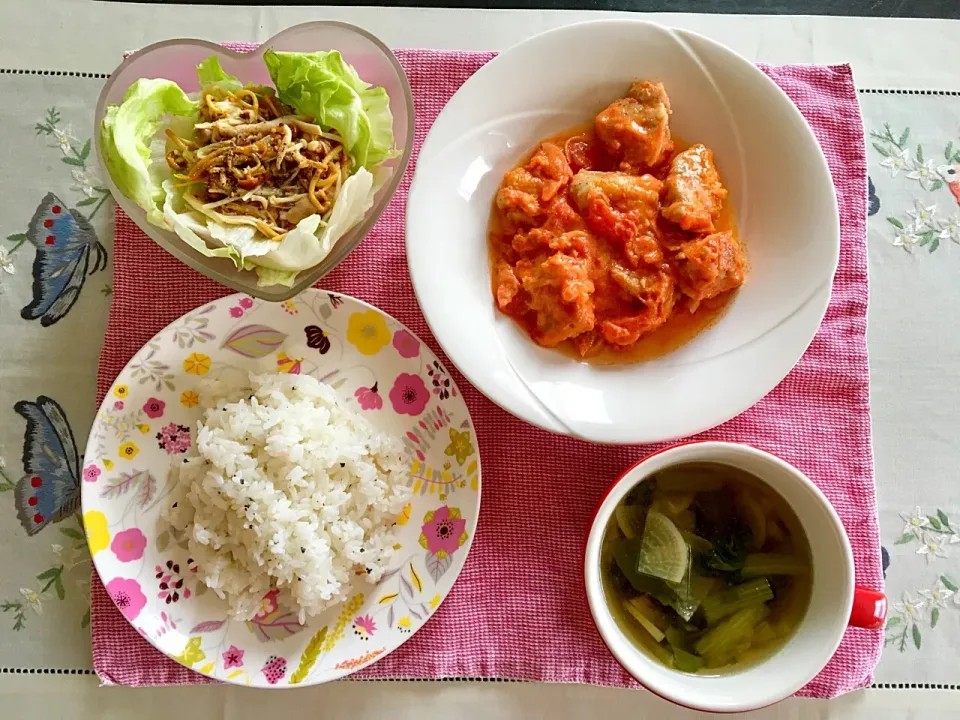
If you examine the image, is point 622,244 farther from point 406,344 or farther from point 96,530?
point 96,530

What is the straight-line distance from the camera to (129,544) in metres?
1.93

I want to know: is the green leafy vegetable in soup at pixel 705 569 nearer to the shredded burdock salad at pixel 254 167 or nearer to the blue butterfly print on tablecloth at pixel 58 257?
the shredded burdock salad at pixel 254 167

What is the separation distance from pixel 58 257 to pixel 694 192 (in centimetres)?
173

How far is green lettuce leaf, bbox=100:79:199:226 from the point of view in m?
1.80

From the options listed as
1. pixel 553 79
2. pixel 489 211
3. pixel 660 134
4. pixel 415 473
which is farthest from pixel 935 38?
pixel 415 473

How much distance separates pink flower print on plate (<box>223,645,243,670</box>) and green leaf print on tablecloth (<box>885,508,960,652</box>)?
1734 mm

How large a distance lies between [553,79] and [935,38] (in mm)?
1261

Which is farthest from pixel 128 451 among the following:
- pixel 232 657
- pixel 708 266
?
pixel 708 266

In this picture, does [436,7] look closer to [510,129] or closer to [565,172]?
[510,129]

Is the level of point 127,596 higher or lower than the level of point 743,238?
lower

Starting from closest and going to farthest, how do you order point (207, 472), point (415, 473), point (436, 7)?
point (207, 472), point (415, 473), point (436, 7)

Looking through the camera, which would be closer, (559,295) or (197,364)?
(559,295)

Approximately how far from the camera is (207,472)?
6.18 feet

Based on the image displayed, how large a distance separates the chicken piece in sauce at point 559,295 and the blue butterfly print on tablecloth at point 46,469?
1307mm
